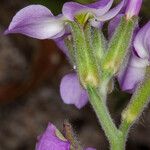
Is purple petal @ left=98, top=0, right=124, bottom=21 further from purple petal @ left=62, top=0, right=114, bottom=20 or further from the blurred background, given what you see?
the blurred background

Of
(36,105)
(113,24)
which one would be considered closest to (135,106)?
(113,24)

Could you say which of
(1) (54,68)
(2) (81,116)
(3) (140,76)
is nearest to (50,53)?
(1) (54,68)

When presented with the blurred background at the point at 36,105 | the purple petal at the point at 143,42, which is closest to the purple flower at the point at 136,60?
the purple petal at the point at 143,42

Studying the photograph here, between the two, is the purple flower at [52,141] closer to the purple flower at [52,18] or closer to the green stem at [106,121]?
the green stem at [106,121]

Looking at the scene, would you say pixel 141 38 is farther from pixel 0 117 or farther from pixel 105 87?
pixel 0 117

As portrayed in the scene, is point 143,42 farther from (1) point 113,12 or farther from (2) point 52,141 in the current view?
(2) point 52,141
